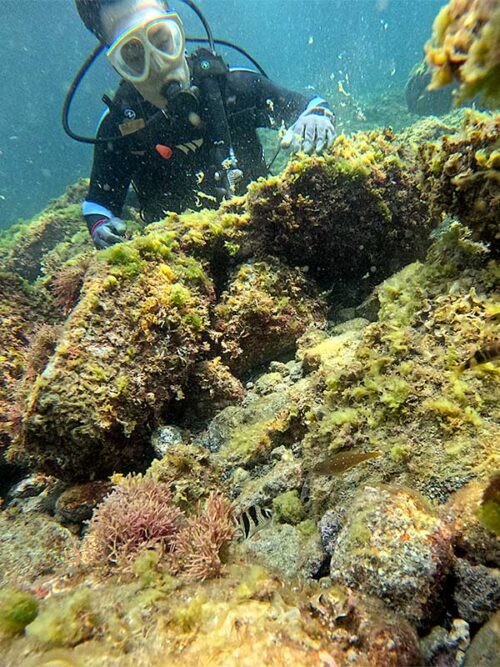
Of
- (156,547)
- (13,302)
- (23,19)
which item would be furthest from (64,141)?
(156,547)

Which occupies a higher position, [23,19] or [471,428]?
[23,19]

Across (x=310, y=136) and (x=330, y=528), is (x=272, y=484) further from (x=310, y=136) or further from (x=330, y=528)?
(x=310, y=136)

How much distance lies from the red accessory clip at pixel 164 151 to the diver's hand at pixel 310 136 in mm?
2385

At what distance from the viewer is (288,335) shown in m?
4.39

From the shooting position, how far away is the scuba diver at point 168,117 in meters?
5.87

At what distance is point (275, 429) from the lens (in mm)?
3391

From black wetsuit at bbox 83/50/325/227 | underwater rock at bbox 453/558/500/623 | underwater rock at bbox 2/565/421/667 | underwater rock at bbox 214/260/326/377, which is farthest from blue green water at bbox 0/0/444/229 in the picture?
underwater rock at bbox 2/565/421/667

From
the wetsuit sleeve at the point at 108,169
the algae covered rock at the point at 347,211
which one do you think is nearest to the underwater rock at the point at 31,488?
the algae covered rock at the point at 347,211

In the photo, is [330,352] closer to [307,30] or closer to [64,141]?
[64,141]

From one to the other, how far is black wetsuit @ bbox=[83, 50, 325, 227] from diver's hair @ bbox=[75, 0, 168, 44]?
3.51 ft

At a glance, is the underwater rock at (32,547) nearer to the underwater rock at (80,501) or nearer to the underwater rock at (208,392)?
the underwater rock at (80,501)

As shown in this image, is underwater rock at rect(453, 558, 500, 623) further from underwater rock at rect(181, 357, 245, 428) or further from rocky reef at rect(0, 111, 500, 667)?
underwater rock at rect(181, 357, 245, 428)

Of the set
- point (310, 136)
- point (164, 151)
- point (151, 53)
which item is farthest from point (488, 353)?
point (151, 53)

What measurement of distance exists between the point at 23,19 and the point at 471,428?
6067 centimetres
